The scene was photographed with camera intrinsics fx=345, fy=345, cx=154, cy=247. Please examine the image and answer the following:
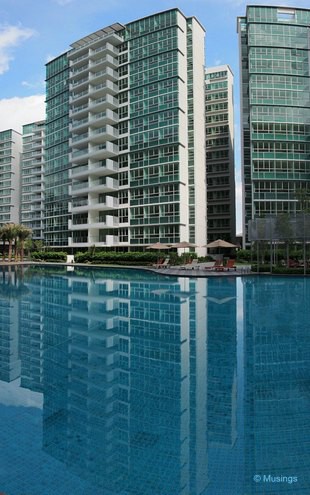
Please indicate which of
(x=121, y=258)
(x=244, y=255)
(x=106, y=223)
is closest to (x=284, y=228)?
(x=244, y=255)

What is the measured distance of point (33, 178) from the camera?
3433 inches

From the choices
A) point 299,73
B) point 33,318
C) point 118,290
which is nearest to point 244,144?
point 299,73

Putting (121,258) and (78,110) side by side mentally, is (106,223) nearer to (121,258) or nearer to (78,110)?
(121,258)

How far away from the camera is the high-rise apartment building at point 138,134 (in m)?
46.5

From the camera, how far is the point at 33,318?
1300 cm

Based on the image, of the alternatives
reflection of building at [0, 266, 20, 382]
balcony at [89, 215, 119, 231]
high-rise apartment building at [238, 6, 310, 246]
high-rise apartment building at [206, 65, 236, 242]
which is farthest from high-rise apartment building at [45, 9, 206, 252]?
reflection of building at [0, 266, 20, 382]

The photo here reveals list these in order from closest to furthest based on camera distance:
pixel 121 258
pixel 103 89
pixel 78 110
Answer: pixel 121 258, pixel 103 89, pixel 78 110

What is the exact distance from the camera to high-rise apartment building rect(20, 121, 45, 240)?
8238 centimetres

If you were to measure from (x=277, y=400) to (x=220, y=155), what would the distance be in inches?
2539

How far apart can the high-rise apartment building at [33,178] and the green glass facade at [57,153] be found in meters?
15.6

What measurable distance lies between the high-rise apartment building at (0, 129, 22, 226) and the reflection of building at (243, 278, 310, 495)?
90134 mm

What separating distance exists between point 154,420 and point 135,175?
46132mm

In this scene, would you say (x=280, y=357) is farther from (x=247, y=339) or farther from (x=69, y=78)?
(x=69, y=78)

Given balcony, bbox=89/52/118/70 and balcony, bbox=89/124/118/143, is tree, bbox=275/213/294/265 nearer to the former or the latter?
balcony, bbox=89/124/118/143
